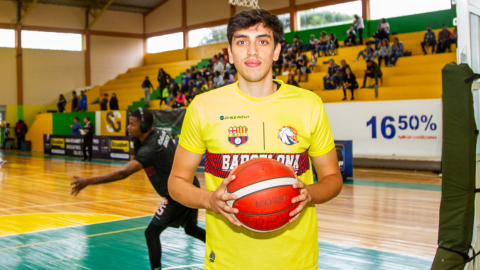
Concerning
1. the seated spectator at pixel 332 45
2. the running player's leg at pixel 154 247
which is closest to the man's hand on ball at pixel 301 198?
the running player's leg at pixel 154 247

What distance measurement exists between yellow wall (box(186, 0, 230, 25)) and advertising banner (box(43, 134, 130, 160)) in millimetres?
12769

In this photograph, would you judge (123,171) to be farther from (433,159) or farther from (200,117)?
(433,159)

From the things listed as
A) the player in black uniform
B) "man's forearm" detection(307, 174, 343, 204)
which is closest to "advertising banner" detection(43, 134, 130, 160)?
the player in black uniform

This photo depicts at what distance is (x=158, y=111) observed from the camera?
16969 millimetres

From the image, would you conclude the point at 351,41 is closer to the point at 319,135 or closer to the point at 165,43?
the point at 165,43

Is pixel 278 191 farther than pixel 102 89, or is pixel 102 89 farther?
pixel 102 89

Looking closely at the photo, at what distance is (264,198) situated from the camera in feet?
6.13

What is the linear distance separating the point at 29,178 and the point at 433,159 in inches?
444

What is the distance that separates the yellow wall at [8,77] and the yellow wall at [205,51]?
429 inches

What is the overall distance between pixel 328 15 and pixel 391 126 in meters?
12.4

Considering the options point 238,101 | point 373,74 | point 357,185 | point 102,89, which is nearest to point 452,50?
point 373,74

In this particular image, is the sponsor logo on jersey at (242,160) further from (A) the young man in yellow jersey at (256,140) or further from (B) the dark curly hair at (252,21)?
(B) the dark curly hair at (252,21)

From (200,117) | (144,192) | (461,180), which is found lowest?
(144,192)

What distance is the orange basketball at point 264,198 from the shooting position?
1.85 meters
